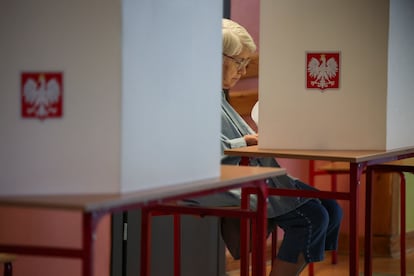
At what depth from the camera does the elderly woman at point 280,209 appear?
10.6 ft

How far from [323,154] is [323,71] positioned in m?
0.39

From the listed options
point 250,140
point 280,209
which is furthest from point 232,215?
point 250,140

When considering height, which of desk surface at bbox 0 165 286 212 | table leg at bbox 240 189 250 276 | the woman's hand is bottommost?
table leg at bbox 240 189 250 276

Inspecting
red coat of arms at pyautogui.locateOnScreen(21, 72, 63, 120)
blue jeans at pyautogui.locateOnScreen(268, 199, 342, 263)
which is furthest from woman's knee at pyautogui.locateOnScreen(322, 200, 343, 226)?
red coat of arms at pyautogui.locateOnScreen(21, 72, 63, 120)

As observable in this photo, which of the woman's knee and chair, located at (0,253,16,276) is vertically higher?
the woman's knee

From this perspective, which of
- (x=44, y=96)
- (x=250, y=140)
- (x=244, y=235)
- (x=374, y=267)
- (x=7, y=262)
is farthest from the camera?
(x=374, y=267)

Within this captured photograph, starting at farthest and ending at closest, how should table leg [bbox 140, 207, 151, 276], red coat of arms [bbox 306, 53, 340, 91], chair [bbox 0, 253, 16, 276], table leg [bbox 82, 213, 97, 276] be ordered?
red coat of arms [bbox 306, 53, 340, 91]
table leg [bbox 140, 207, 151, 276]
chair [bbox 0, 253, 16, 276]
table leg [bbox 82, 213, 97, 276]

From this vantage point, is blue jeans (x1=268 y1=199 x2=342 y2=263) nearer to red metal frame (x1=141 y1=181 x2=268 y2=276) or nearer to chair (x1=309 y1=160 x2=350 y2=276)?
red metal frame (x1=141 y1=181 x2=268 y2=276)

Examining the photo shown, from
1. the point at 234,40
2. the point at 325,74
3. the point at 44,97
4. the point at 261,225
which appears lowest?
the point at 261,225

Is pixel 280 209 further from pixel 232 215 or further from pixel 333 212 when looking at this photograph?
pixel 232 215

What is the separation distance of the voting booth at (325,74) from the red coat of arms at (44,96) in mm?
1346

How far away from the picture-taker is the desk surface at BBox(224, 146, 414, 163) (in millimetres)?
2875

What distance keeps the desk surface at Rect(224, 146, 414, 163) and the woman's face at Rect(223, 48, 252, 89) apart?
0.43 m

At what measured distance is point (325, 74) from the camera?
316 cm
